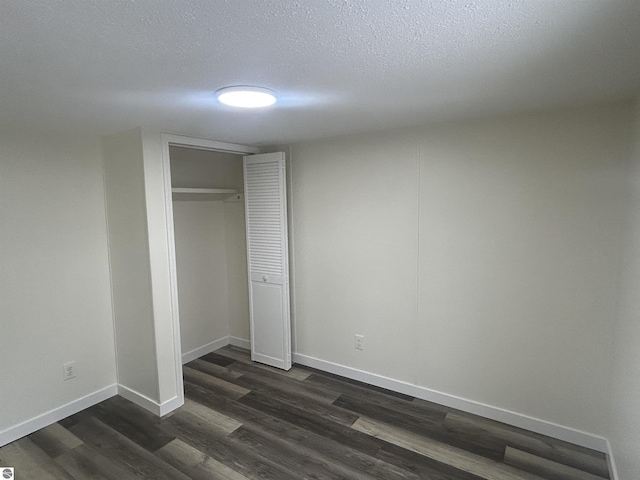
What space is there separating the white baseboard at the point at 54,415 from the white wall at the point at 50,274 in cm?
3

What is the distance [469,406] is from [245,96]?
271 cm

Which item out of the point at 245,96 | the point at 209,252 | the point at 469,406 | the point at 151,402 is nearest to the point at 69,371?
the point at 151,402

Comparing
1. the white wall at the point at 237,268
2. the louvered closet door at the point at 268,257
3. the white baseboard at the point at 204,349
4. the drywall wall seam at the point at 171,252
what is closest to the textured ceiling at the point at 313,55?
the drywall wall seam at the point at 171,252

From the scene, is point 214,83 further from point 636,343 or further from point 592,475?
point 592,475

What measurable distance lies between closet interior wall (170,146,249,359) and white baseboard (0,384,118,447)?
32.8 inches

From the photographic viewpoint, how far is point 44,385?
2678 mm

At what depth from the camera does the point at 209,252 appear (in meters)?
3.97

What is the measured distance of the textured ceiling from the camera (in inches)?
40.8

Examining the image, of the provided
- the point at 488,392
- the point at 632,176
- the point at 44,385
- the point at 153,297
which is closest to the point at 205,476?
the point at 153,297

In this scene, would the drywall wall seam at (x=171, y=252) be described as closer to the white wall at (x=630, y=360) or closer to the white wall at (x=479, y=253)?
the white wall at (x=479, y=253)

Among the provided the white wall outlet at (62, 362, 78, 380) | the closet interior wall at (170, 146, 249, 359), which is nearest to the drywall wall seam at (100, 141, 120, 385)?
the white wall outlet at (62, 362, 78, 380)

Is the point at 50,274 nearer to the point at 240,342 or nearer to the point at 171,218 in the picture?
the point at 171,218

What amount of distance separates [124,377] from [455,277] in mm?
2916

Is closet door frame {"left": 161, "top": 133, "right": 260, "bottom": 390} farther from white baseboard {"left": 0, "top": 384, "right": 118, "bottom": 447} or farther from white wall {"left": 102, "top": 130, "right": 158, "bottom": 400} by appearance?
white baseboard {"left": 0, "top": 384, "right": 118, "bottom": 447}
